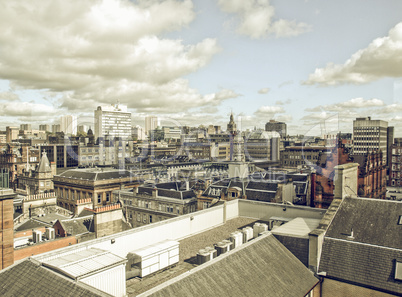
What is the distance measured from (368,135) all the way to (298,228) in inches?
5494

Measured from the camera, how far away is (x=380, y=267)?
1797 cm

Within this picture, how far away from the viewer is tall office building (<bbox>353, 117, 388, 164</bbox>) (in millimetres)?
139350

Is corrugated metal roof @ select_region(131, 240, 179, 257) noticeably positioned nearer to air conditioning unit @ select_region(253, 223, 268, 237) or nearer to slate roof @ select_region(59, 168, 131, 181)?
air conditioning unit @ select_region(253, 223, 268, 237)

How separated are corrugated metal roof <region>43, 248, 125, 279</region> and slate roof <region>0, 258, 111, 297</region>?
333mm

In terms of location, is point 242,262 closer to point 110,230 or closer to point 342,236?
point 342,236

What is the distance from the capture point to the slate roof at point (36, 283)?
1267 cm

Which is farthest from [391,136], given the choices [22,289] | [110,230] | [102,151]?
[22,289]

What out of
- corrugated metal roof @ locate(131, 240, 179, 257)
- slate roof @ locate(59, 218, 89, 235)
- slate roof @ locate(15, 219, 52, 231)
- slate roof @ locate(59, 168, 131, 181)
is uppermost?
corrugated metal roof @ locate(131, 240, 179, 257)

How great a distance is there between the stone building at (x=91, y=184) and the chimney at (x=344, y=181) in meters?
47.2

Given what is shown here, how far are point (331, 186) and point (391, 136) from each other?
145 metres

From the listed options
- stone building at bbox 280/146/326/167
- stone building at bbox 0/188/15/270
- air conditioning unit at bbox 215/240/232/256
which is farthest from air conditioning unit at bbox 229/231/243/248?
stone building at bbox 280/146/326/167

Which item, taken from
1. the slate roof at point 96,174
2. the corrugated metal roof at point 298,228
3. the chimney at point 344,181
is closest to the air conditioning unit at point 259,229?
the corrugated metal roof at point 298,228

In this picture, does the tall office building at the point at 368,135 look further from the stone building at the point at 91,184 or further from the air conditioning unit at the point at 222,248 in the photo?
the air conditioning unit at the point at 222,248

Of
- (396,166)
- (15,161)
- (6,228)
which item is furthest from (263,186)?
(396,166)
